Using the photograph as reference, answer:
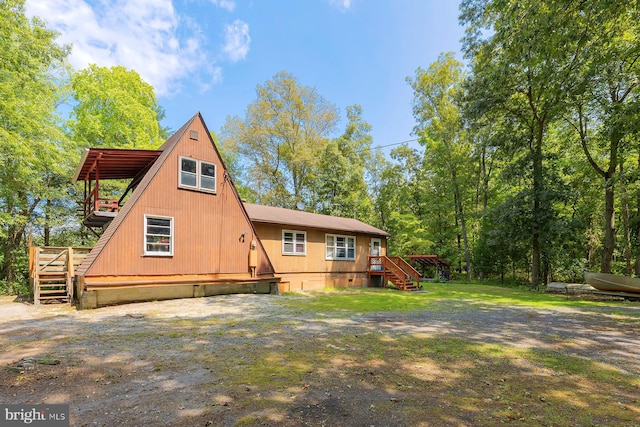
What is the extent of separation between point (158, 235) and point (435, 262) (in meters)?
20.8

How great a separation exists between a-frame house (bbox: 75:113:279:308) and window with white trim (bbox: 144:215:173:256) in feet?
0.10

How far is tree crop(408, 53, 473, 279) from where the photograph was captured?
79.6ft

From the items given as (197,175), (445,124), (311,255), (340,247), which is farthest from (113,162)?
(445,124)

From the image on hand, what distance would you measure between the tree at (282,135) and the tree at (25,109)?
45.2 ft

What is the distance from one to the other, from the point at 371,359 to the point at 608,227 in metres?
18.0

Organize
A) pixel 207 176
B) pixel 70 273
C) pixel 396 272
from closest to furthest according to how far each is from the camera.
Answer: pixel 70 273 → pixel 207 176 → pixel 396 272

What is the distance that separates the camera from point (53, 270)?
992 cm

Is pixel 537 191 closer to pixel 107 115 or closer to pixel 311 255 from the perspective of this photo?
pixel 311 255

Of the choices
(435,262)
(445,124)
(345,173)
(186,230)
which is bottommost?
(435,262)

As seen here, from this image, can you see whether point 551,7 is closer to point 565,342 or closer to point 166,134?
point 565,342

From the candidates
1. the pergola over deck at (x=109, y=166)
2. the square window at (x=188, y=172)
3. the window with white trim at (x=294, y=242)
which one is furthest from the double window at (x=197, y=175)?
the window with white trim at (x=294, y=242)

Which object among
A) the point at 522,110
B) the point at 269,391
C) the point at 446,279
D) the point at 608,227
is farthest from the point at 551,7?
the point at 446,279

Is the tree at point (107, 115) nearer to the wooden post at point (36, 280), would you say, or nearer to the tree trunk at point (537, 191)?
the wooden post at point (36, 280)

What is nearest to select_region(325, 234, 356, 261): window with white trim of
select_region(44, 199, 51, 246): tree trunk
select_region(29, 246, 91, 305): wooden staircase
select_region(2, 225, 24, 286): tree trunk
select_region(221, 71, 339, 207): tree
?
select_region(29, 246, 91, 305): wooden staircase
